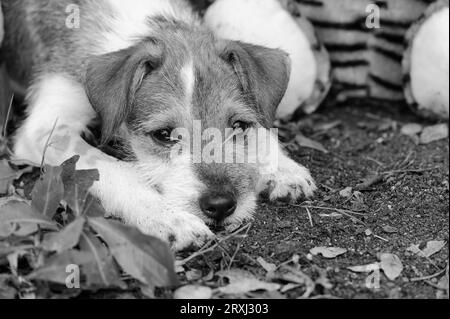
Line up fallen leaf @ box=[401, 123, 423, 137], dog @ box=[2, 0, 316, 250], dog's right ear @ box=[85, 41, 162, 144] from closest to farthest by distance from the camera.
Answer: dog @ box=[2, 0, 316, 250], dog's right ear @ box=[85, 41, 162, 144], fallen leaf @ box=[401, 123, 423, 137]

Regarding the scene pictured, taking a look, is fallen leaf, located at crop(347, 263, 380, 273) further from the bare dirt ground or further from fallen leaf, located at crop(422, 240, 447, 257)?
fallen leaf, located at crop(422, 240, 447, 257)

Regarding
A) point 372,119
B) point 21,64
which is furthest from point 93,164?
point 372,119

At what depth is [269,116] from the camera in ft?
17.6

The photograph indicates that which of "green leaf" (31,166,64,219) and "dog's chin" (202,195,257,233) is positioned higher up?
"green leaf" (31,166,64,219)

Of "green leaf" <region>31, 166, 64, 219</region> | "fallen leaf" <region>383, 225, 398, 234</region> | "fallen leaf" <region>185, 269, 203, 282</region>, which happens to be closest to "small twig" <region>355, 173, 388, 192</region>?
"fallen leaf" <region>383, 225, 398, 234</region>

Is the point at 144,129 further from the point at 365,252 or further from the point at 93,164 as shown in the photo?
the point at 365,252

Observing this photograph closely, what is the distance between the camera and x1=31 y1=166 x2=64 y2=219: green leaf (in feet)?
14.9

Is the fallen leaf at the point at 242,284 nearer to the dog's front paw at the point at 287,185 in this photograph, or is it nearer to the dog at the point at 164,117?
the dog at the point at 164,117

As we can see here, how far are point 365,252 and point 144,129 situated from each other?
1815 mm

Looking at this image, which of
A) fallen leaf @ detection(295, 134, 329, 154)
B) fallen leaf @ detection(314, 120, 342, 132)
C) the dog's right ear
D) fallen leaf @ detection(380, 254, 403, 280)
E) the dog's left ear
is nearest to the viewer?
fallen leaf @ detection(380, 254, 403, 280)

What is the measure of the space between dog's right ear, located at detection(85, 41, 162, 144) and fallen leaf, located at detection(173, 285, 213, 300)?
55.0 inches

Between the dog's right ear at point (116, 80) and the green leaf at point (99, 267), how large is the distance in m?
1.10

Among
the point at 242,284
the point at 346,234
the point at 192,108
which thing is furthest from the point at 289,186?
the point at 242,284

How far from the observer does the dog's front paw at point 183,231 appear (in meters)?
4.73
